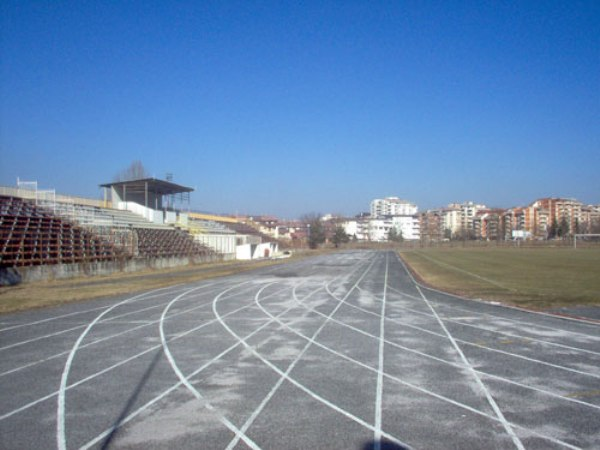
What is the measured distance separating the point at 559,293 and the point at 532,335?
9.66 metres

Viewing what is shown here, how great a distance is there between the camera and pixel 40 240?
2767cm

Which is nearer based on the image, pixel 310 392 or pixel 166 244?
pixel 310 392

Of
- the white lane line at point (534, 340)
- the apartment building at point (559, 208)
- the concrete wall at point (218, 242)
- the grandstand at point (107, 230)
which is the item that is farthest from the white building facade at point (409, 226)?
the white lane line at point (534, 340)

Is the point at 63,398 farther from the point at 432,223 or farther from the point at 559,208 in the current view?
the point at 559,208

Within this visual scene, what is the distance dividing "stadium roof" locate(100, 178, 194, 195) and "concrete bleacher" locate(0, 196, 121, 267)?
45.5 ft

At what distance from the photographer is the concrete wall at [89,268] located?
2481cm

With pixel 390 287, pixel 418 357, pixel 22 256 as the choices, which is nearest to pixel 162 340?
pixel 418 357

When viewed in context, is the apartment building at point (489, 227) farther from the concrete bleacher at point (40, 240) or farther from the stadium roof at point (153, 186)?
the concrete bleacher at point (40, 240)

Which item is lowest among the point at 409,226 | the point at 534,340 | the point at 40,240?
the point at 534,340

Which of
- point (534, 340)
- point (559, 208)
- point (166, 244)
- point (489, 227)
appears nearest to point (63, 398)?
point (534, 340)

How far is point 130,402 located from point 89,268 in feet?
80.0

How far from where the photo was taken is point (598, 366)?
8586 millimetres

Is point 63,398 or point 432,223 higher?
point 432,223

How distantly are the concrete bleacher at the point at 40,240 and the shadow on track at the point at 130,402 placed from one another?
1884 centimetres
